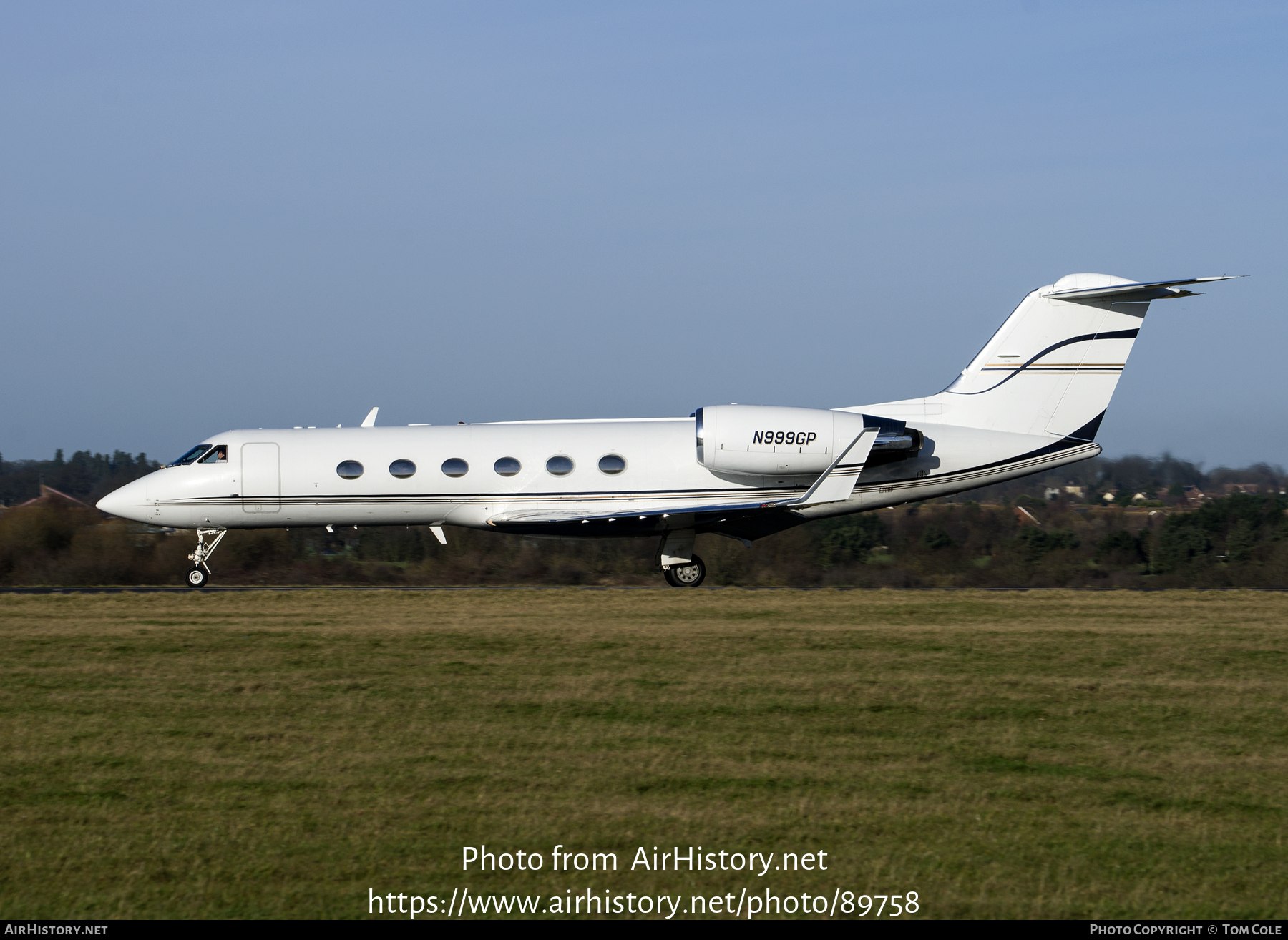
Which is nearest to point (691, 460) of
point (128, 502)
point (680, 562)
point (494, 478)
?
point (680, 562)

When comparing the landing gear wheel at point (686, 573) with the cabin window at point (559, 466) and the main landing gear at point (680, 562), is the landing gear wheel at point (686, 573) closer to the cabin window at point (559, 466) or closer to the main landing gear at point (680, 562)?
the main landing gear at point (680, 562)

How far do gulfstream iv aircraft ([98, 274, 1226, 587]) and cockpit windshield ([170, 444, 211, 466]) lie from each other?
29 mm

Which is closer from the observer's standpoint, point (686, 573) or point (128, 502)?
point (128, 502)

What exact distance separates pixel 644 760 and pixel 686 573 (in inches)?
517

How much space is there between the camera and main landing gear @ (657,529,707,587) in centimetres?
2191

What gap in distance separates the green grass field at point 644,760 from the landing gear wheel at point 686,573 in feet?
19.0

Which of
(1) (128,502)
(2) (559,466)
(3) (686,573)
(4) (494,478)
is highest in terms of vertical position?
(2) (559,466)

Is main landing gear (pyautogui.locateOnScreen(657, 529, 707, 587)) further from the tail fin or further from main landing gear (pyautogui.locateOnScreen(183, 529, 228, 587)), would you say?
main landing gear (pyautogui.locateOnScreen(183, 529, 228, 587))

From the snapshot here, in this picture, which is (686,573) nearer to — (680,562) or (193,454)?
(680,562)

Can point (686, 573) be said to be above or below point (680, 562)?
below

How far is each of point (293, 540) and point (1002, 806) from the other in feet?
82.4

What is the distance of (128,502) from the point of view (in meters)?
21.9

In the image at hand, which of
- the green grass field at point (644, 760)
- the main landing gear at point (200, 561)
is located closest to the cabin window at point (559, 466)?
the green grass field at point (644, 760)

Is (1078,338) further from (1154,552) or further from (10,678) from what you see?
(10,678)
